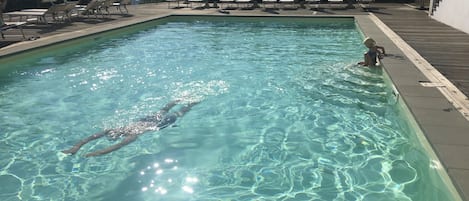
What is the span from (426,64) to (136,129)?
16.9 feet

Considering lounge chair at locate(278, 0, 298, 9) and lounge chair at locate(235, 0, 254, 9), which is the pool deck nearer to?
lounge chair at locate(278, 0, 298, 9)

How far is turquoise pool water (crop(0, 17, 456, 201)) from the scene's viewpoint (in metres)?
3.96

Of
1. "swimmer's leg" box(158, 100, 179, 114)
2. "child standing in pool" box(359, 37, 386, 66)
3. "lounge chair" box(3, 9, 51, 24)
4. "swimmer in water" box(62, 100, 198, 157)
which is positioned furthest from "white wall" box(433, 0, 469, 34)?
"lounge chair" box(3, 9, 51, 24)

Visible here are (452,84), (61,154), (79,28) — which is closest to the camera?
(61,154)

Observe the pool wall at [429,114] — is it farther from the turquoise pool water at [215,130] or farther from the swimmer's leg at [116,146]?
the swimmer's leg at [116,146]

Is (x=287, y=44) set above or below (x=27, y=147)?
above

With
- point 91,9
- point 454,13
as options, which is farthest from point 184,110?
point 91,9

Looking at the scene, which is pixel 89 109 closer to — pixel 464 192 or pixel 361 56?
pixel 464 192

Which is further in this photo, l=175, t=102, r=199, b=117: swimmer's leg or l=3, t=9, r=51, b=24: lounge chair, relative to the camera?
l=3, t=9, r=51, b=24: lounge chair

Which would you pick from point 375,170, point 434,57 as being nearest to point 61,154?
point 375,170

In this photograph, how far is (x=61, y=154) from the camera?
15.5 ft

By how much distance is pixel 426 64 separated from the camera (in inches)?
281

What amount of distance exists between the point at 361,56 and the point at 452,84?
380 centimetres

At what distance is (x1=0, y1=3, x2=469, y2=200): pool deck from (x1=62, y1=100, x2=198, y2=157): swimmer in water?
10.5 feet
